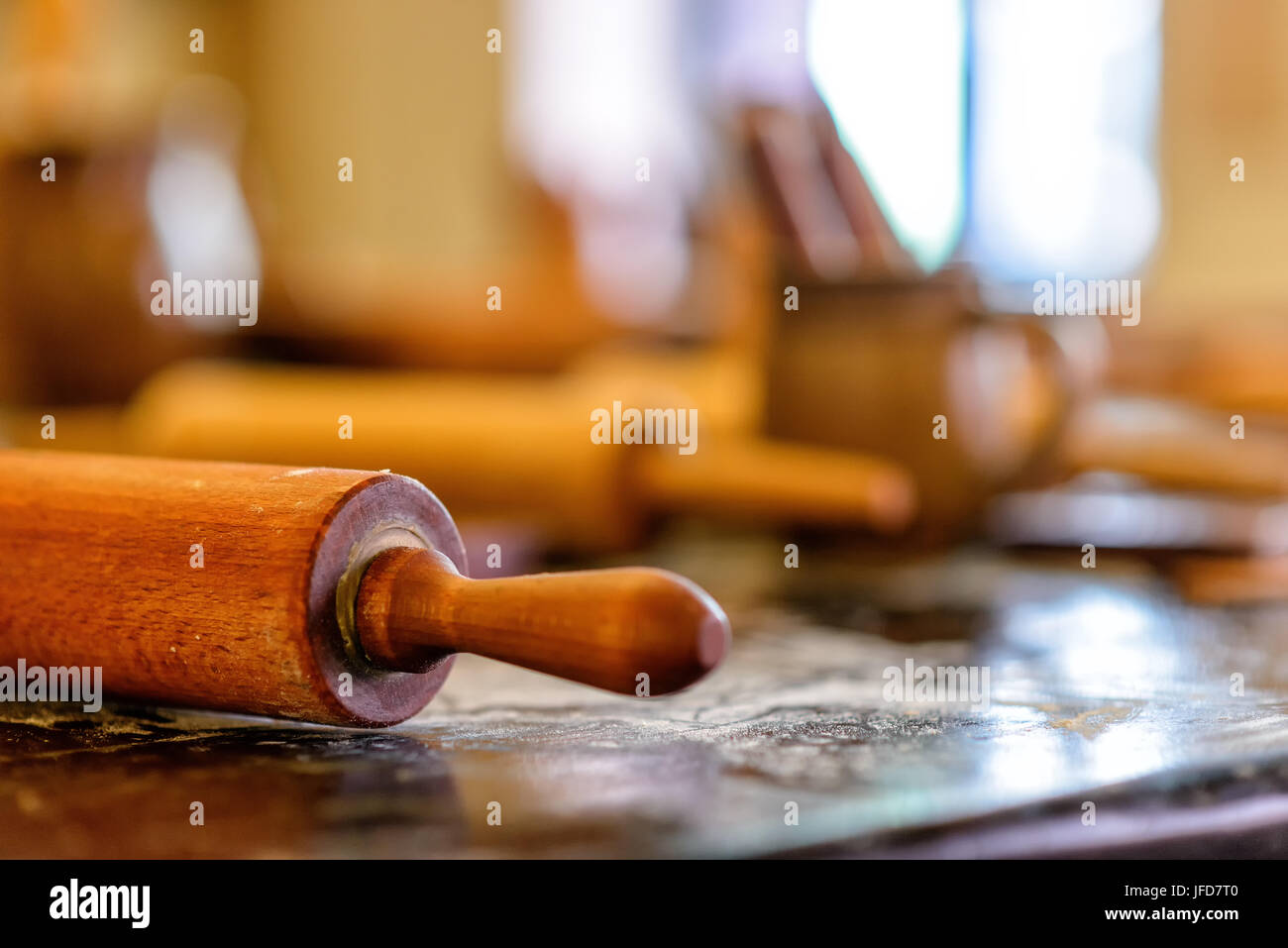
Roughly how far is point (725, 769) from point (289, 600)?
0.15 m

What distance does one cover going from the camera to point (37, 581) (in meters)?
0.46

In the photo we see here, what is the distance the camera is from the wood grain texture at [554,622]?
→ 14.0 inches

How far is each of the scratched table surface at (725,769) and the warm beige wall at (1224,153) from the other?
153 inches

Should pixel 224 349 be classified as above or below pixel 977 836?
above

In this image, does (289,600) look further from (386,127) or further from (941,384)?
(386,127)

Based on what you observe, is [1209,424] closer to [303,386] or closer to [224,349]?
[303,386]

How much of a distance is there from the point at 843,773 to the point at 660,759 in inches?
2.3

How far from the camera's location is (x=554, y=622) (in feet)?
1.22

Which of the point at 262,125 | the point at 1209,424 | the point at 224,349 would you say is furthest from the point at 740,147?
the point at 262,125
